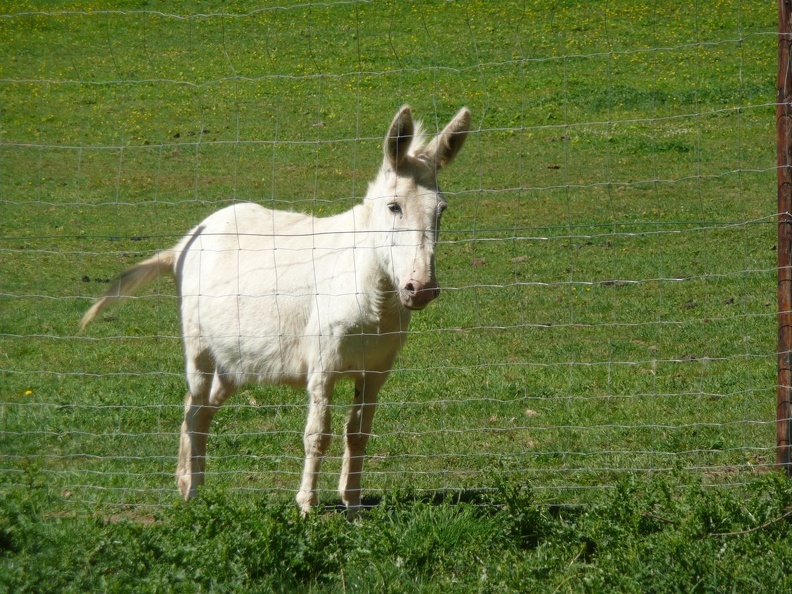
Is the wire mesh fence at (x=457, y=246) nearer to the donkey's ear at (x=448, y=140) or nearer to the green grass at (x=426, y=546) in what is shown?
the donkey's ear at (x=448, y=140)

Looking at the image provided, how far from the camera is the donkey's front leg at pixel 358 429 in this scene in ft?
16.7

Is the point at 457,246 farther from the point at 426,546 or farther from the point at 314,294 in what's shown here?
the point at 426,546

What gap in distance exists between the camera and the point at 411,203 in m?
4.61

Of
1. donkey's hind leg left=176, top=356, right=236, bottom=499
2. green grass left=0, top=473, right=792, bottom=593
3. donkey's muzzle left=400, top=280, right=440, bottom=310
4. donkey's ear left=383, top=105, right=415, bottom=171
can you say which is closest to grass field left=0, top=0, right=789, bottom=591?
green grass left=0, top=473, right=792, bottom=593

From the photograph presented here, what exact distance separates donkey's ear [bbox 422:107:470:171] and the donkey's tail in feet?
6.69

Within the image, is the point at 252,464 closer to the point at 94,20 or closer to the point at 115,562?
the point at 115,562

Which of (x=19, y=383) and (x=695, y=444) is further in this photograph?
(x=19, y=383)

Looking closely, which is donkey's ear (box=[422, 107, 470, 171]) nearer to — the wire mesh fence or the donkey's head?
the donkey's head

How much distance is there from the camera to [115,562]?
3.65 meters

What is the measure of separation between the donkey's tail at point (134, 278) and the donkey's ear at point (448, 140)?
204 cm

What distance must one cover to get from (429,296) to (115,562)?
1.75 metres

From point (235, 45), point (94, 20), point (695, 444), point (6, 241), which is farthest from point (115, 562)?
point (94, 20)

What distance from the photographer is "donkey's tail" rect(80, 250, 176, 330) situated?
18.6 ft

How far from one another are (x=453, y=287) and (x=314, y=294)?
1735mm
